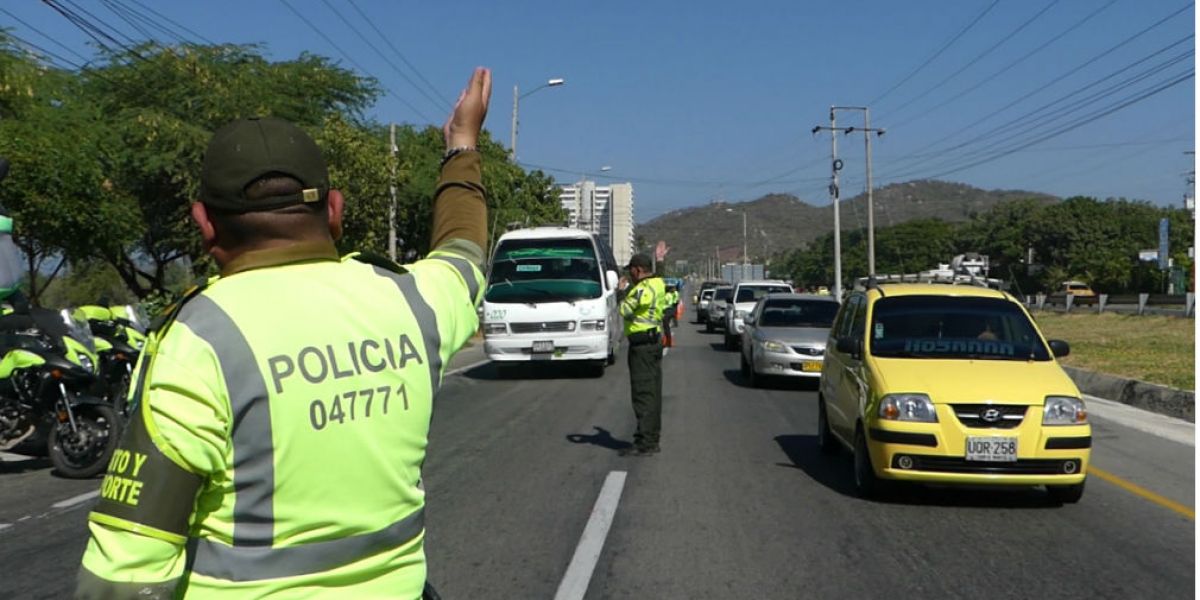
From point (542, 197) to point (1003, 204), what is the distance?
2473 inches

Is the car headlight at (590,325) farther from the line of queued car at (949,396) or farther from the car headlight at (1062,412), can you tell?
the car headlight at (1062,412)

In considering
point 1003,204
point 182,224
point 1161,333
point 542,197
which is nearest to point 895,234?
point 1003,204

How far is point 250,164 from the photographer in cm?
196

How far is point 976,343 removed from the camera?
9352 mm

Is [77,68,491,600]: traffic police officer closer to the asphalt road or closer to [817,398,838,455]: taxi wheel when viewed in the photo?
the asphalt road

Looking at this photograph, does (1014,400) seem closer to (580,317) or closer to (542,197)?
(580,317)

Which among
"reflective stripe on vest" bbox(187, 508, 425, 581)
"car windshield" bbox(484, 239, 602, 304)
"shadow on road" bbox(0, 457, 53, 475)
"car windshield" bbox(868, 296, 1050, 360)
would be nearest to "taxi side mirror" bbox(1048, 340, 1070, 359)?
"car windshield" bbox(868, 296, 1050, 360)

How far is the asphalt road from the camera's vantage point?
6.12 meters

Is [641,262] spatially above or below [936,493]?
above

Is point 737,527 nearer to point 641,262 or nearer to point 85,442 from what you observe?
point 641,262

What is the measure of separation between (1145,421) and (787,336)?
592cm

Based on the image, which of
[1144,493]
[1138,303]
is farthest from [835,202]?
[1144,493]

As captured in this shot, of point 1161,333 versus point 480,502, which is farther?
point 1161,333

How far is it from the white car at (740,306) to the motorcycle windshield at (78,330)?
19405 millimetres
